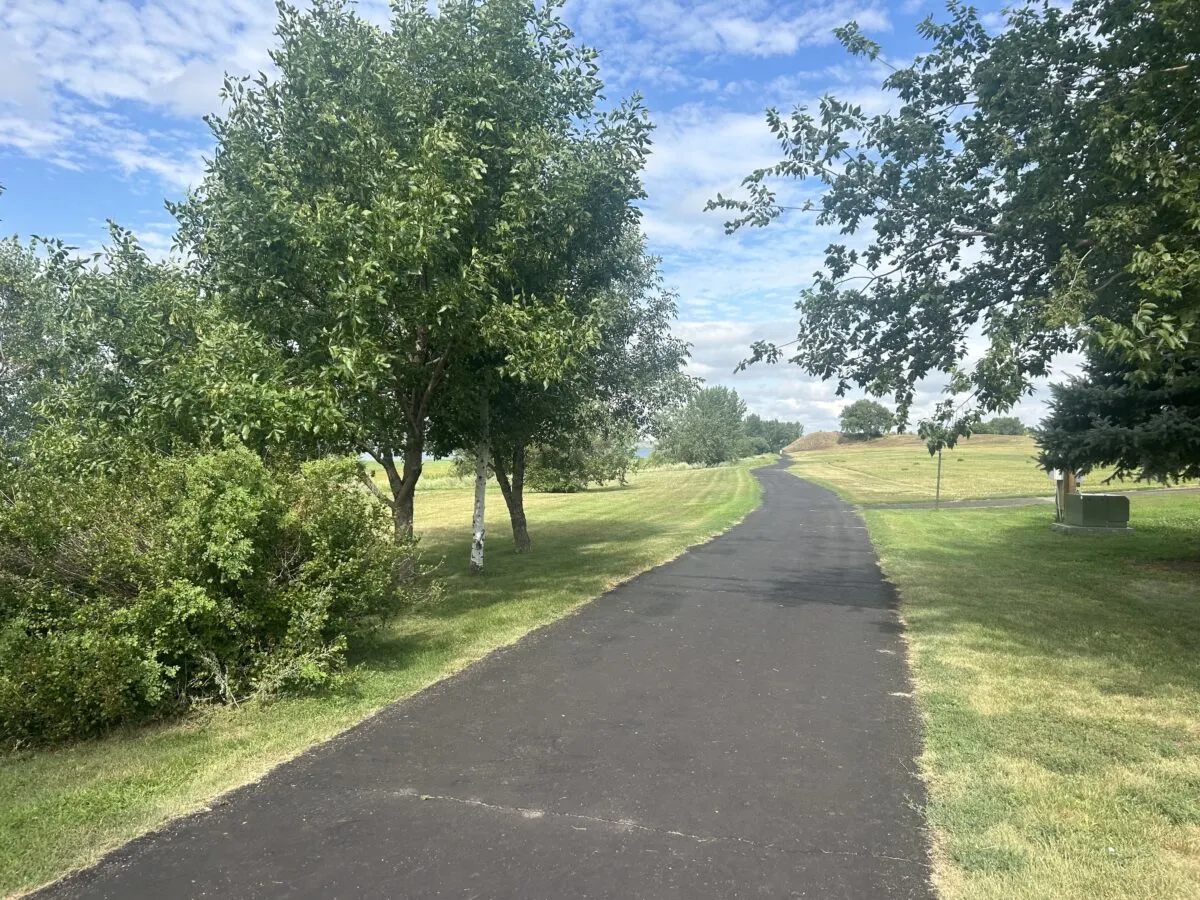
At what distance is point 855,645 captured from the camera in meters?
8.01

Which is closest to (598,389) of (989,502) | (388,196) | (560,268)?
(560,268)

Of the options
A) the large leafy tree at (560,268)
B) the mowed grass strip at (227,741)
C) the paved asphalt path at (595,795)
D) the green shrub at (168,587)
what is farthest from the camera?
the large leafy tree at (560,268)

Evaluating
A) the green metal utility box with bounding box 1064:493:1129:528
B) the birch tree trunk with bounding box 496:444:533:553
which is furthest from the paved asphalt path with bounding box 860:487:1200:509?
the birch tree trunk with bounding box 496:444:533:553

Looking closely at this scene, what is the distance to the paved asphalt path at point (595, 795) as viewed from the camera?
3473mm

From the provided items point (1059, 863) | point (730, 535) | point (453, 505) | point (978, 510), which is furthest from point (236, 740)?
point (453, 505)

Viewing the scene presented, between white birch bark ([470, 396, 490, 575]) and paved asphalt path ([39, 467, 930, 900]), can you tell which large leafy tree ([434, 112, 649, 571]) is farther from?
paved asphalt path ([39, 467, 930, 900])

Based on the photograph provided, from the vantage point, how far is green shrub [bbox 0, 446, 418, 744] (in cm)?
524

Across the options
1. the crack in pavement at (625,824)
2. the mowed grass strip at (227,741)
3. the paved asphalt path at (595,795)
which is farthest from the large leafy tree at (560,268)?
the crack in pavement at (625,824)

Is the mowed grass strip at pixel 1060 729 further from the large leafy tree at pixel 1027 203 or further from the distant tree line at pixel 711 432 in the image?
the distant tree line at pixel 711 432

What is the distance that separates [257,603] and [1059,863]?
5.58m

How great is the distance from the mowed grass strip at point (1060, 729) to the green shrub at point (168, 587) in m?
4.58

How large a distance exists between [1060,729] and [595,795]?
3.37 metres

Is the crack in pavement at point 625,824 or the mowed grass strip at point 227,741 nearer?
the crack in pavement at point 625,824

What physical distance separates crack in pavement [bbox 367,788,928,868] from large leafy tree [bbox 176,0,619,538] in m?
4.58
